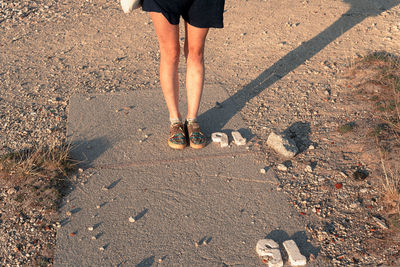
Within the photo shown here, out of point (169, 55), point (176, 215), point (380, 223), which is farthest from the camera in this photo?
point (169, 55)

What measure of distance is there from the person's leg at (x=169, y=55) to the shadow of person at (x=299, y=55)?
1.78 feet

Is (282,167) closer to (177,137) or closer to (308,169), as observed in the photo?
(308,169)

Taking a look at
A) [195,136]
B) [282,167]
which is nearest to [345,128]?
[282,167]

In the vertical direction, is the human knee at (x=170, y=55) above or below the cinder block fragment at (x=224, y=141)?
above

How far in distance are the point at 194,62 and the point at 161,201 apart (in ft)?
3.88

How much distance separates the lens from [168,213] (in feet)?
9.84

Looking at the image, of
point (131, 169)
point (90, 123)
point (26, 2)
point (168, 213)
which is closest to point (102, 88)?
point (90, 123)

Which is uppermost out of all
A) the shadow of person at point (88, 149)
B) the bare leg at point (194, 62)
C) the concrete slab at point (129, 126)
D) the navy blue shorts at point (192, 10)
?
the navy blue shorts at point (192, 10)

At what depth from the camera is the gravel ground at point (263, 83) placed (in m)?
2.89

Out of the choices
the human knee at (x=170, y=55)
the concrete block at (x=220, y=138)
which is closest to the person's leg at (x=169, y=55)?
the human knee at (x=170, y=55)

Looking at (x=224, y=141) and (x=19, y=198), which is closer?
(x=19, y=198)

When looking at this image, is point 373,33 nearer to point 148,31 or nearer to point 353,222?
point 148,31

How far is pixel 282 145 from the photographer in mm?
3531

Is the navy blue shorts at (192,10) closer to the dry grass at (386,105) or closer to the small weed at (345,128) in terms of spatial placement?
the small weed at (345,128)
